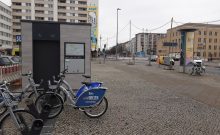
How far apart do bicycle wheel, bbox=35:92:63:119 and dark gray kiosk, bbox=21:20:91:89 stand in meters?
1.93

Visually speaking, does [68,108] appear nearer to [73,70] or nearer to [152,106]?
[73,70]

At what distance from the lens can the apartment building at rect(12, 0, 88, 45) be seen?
80.7m

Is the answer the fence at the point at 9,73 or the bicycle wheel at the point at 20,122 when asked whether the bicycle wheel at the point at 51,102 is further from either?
the fence at the point at 9,73

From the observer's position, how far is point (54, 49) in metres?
8.20

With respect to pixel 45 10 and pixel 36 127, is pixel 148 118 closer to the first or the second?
pixel 36 127

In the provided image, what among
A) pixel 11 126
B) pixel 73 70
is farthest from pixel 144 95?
pixel 11 126

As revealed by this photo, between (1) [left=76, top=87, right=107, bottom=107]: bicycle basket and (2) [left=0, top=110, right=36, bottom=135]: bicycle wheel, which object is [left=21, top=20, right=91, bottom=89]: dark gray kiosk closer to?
(1) [left=76, top=87, right=107, bottom=107]: bicycle basket

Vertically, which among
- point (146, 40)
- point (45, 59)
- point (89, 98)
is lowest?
point (89, 98)

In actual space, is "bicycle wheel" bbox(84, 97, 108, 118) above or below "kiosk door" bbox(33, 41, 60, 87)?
below

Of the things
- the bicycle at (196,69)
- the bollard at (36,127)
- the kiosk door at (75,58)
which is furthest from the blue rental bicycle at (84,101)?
the bicycle at (196,69)

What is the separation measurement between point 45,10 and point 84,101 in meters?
80.3

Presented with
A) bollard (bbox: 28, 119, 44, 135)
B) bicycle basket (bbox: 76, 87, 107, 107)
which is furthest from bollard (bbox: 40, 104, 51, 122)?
bollard (bbox: 28, 119, 44, 135)

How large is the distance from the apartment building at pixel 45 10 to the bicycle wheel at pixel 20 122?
7858cm

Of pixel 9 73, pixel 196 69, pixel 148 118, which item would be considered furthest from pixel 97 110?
pixel 196 69
